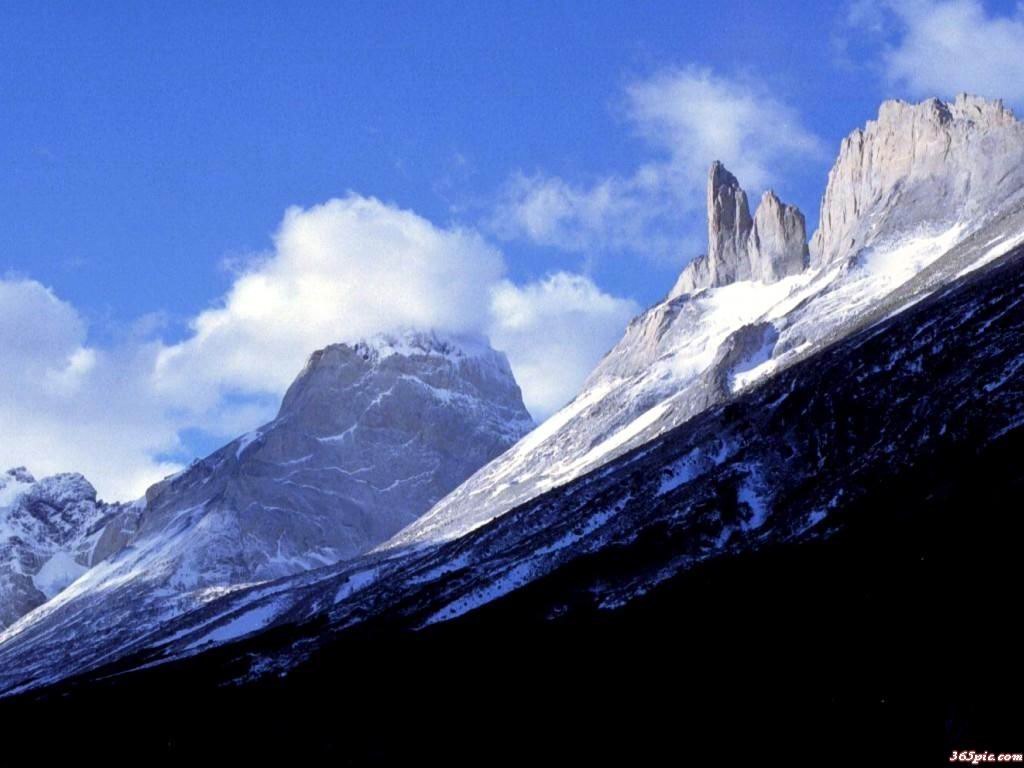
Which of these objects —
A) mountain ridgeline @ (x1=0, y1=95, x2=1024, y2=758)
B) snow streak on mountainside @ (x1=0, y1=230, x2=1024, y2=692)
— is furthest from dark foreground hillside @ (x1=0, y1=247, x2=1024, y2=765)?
snow streak on mountainside @ (x1=0, y1=230, x2=1024, y2=692)

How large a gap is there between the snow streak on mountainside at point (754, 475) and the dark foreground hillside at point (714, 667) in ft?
2.61

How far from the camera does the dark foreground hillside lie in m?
67.9

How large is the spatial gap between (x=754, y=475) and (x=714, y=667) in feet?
154

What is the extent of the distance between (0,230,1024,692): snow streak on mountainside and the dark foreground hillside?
80cm

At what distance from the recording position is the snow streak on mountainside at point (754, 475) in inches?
4203

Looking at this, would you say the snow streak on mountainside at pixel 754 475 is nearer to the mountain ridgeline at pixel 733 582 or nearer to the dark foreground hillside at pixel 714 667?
the mountain ridgeline at pixel 733 582

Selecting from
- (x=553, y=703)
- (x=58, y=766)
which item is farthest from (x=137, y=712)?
(x=553, y=703)

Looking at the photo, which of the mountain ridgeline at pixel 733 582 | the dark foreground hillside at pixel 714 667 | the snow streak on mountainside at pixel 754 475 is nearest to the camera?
A: the dark foreground hillside at pixel 714 667

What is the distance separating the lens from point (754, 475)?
125750 mm

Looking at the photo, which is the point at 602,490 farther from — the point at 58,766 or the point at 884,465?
the point at 58,766

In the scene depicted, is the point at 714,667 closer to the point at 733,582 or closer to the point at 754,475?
the point at 733,582

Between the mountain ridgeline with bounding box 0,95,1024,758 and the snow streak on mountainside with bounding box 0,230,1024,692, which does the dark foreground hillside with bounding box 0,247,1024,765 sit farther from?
the snow streak on mountainside with bounding box 0,230,1024,692

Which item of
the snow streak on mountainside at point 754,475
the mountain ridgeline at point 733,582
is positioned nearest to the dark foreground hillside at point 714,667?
the mountain ridgeline at point 733,582

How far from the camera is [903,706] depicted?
66.9 meters
